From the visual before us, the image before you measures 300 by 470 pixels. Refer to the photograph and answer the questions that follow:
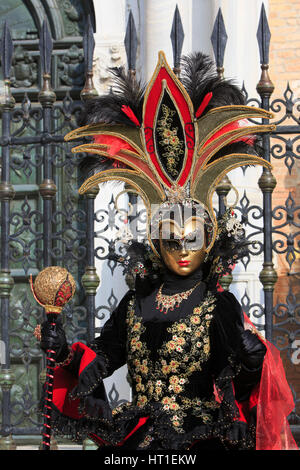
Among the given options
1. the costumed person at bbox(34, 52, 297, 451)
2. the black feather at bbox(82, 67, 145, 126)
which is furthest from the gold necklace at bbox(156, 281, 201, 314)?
the black feather at bbox(82, 67, 145, 126)

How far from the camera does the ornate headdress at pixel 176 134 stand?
4332 millimetres

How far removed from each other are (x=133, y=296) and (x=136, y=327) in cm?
25

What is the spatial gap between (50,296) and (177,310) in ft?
2.07

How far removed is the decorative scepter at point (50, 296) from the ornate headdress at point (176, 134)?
1.98ft

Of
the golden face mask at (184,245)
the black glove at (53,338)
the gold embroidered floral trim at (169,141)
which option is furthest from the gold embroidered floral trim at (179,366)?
the gold embroidered floral trim at (169,141)

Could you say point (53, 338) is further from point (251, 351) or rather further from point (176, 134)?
point (176, 134)

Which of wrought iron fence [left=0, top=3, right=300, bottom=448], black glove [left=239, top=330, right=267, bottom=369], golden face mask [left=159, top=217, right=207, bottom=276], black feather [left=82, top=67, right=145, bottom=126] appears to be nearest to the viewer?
black glove [left=239, top=330, right=267, bottom=369]

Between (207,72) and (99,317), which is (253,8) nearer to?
(207,72)

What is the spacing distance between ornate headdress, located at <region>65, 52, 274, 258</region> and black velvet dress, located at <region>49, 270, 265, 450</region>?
1.56ft

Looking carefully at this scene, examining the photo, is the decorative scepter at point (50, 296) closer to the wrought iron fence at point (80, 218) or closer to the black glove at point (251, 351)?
the black glove at point (251, 351)

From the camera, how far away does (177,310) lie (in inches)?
162

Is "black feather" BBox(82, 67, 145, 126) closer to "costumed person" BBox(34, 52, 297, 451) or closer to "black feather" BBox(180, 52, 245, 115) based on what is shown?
"costumed person" BBox(34, 52, 297, 451)

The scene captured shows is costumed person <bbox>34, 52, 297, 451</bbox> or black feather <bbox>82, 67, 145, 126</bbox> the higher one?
black feather <bbox>82, 67, 145, 126</bbox>

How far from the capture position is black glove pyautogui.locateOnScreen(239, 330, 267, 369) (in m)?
3.79
